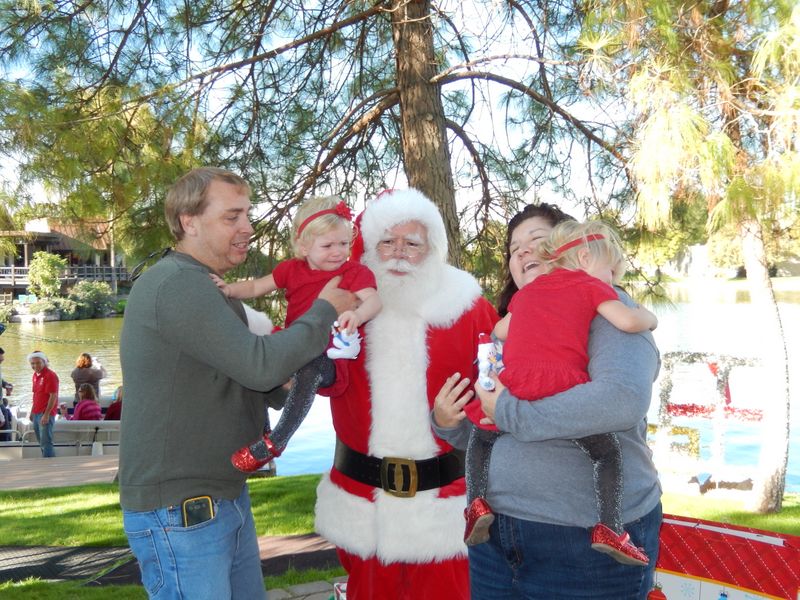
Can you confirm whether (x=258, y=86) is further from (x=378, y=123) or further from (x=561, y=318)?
(x=561, y=318)

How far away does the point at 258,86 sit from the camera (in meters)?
5.16

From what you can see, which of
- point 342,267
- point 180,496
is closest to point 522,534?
point 180,496

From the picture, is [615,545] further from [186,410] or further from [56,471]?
[56,471]

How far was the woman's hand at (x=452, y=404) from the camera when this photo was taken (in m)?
1.91

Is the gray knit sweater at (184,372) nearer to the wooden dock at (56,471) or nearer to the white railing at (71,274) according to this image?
the wooden dock at (56,471)

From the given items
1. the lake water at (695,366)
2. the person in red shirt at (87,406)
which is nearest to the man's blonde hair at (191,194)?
the lake water at (695,366)

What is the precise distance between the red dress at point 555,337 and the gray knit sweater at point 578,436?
0.12 feet

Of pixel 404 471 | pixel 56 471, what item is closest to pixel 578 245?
pixel 404 471

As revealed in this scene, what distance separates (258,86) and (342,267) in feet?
10.5

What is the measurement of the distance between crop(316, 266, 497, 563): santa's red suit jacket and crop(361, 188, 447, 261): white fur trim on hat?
0.21 meters

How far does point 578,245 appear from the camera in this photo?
1.71 metres

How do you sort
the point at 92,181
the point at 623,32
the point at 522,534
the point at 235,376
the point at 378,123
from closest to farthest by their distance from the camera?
1. the point at 522,534
2. the point at 235,376
3. the point at 623,32
4. the point at 92,181
5. the point at 378,123

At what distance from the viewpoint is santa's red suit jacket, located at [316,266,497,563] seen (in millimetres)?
2441

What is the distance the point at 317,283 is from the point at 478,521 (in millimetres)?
1085
